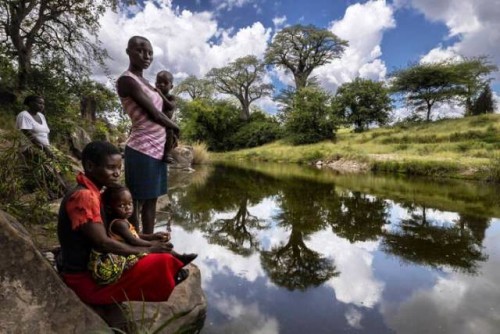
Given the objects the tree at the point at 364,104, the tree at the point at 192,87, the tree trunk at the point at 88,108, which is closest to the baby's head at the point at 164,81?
the tree trunk at the point at 88,108

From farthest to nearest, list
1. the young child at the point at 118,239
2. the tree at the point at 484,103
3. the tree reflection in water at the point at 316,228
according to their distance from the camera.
Result: the tree at the point at 484,103, the tree reflection in water at the point at 316,228, the young child at the point at 118,239

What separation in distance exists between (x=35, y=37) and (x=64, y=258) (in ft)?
32.4

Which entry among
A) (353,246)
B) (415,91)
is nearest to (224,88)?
(415,91)

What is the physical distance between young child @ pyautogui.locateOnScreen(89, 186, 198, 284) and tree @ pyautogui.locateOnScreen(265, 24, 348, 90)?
120 feet

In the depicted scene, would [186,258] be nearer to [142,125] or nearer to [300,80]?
[142,125]

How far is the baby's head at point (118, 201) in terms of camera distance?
1.98 meters

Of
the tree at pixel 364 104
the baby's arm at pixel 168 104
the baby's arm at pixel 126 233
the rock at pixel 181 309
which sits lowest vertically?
the rock at pixel 181 309

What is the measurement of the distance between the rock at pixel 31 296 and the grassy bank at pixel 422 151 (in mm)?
14009

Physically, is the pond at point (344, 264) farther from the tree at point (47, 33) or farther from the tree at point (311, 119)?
the tree at point (311, 119)

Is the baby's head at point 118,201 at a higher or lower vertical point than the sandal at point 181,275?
higher

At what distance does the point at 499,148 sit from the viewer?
17.6m

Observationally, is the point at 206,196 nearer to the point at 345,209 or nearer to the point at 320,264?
the point at 345,209

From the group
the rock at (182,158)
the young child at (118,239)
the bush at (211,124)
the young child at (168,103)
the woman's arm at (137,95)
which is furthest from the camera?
the bush at (211,124)

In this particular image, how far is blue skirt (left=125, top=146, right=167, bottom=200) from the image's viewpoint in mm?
2643
